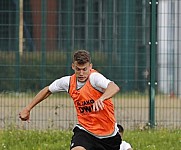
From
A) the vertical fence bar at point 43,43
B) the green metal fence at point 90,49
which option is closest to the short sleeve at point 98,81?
the green metal fence at point 90,49

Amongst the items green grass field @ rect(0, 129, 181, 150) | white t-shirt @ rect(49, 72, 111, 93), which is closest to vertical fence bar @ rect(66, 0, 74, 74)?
green grass field @ rect(0, 129, 181, 150)

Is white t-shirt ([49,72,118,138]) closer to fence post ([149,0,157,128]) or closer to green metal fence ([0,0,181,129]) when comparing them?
green metal fence ([0,0,181,129])

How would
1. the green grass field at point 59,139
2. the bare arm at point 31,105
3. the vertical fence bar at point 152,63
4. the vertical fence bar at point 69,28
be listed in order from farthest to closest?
the vertical fence bar at point 69,28
the vertical fence bar at point 152,63
the green grass field at point 59,139
the bare arm at point 31,105

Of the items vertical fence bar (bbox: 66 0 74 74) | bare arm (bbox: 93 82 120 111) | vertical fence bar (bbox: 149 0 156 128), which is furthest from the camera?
vertical fence bar (bbox: 66 0 74 74)

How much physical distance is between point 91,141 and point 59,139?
114 inches

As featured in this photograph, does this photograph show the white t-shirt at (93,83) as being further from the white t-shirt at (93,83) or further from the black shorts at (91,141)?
the black shorts at (91,141)

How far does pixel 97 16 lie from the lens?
41.9 feet

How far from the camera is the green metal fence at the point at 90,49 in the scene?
1248cm

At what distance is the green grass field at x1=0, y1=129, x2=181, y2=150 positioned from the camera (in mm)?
10781

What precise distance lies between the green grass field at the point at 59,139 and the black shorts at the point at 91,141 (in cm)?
217

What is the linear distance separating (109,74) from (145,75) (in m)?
0.64

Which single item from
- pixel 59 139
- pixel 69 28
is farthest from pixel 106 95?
pixel 69 28

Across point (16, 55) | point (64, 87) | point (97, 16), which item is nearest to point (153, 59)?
point (97, 16)

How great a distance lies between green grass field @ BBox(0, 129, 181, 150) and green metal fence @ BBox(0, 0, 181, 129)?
0.71m
